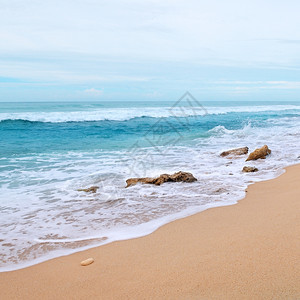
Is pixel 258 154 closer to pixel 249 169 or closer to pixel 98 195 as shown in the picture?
pixel 249 169

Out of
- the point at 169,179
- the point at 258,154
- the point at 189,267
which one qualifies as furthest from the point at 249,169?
the point at 189,267

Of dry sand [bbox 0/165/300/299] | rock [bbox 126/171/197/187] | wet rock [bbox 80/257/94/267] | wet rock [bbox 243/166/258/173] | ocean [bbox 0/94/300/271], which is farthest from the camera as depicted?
wet rock [bbox 243/166/258/173]

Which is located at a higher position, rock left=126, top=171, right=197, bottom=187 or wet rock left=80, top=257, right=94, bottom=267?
rock left=126, top=171, right=197, bottom=187

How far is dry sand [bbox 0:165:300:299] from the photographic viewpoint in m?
2.23

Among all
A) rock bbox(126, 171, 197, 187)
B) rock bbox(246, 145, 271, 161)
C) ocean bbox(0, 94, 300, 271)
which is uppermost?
rock bbox(246, 145, 271, 161)

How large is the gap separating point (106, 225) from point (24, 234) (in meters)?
1.12

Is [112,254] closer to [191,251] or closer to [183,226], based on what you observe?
[191,251]

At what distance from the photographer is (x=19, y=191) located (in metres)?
6.49

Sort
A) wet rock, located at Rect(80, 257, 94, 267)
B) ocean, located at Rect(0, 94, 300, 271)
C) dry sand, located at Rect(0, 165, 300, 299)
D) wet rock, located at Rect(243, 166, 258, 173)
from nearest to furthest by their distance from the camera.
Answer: dry sand, located at Rect(0, 165, 300, 299), wet rock, located at Rect(80, 257, 94, 267), ocean, located at Rect(0, 94, 300, 271), wet rock, located at Rect(243, 166, 258, 173)

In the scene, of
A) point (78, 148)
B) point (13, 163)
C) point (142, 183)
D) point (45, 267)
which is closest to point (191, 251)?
point (45, 267)

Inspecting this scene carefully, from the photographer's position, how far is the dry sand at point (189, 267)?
2.23 meters

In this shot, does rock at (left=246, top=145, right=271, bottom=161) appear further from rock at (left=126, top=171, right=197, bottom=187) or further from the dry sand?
the dry sand

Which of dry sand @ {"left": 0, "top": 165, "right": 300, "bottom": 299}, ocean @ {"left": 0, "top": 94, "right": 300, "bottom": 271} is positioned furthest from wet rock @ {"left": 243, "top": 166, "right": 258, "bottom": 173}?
dry sand @ {"left": 0, "top": 165, "right": 300, "bottom": 299}

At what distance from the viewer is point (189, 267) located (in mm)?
2594
